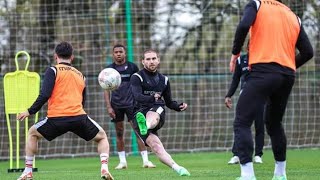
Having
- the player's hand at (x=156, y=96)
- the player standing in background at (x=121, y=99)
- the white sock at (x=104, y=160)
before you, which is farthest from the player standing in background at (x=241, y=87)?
the white sock at (x=104, y=160)

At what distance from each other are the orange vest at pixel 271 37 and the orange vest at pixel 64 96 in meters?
2.22

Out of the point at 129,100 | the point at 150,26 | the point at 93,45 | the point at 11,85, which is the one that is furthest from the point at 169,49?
the point at 11,85

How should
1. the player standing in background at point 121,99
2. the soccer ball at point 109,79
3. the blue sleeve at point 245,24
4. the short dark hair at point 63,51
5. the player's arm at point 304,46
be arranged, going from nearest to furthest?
the blue sleeve at point 245,24 < the player's arm at point 304,46 < the short dark hair at point 63,51 < the soccer ball at point 109,79 < the player standing in background at point 121,99

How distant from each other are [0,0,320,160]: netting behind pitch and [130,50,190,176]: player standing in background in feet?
21.2

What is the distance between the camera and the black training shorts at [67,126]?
813 centimetres

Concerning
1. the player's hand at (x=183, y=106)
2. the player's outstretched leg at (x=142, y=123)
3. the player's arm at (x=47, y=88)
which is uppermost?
the player's arm at (x=47, y=88)

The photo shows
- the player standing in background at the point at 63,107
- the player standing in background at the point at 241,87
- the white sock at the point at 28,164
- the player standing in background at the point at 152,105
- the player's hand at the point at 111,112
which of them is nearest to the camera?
the player standing in background at the point at 63,107

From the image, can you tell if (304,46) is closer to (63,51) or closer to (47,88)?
(63,51)

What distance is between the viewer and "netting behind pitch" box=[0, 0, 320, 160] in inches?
636

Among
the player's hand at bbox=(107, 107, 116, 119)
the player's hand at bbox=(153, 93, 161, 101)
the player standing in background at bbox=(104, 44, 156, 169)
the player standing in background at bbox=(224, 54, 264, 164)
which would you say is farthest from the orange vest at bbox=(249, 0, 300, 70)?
the player's hand at bbox=(107, 107, 116, 119)

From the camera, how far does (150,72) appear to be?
948cm

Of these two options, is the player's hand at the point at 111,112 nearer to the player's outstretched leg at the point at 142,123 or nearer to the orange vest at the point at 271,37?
the player's outstretched leg at the point at 142,123

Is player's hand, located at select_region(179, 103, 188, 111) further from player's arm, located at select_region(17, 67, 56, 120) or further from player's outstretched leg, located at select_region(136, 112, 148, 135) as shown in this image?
player's arm, located at select_region(17, 67, 56, 120)

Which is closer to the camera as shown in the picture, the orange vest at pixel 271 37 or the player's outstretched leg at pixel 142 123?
the orange vest at pixel 271 37
